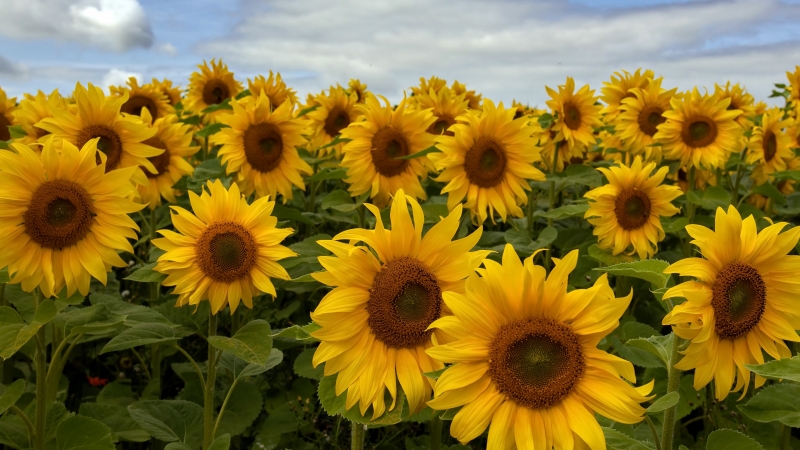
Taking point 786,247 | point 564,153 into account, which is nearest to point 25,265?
point 786,247

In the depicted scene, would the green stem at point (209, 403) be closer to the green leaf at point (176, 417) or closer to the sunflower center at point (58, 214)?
the green leaf at point (176, 417)

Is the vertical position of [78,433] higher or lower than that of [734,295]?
lower

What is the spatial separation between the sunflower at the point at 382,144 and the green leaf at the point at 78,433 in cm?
232

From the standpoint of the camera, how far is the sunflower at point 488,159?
4.20m

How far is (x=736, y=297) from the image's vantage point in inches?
87.1

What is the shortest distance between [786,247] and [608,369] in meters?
0.87

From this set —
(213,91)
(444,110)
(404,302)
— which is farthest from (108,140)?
(213,91)

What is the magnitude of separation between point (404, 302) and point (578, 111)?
14.5ft

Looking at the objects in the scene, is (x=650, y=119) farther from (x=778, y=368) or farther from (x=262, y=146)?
(x=778, y=368)

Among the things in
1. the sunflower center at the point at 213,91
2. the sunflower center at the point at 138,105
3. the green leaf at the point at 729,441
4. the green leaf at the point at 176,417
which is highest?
the sunflower center at the point at 213,91

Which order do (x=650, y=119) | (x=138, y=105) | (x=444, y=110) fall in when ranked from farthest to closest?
1. (x=138, y=105)
2. (x=650, y=119)
3. (x=444, y=110)

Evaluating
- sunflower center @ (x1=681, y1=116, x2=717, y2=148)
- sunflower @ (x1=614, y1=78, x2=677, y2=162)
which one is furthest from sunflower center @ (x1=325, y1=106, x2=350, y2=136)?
sunflower center @ (x1=681, y1=116, x2=717, y2=148)

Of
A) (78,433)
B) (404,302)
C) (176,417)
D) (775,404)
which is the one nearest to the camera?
(404,302)

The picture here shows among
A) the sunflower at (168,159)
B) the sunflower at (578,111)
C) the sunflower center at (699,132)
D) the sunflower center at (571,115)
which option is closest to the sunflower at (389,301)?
the sunflower at (168,159)
